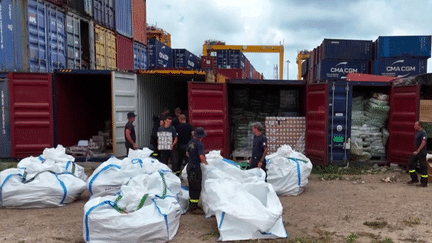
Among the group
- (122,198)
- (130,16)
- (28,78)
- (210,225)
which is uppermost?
(130,16)

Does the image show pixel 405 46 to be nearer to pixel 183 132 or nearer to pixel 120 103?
pixel 183 132

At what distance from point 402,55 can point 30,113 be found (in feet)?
47.6

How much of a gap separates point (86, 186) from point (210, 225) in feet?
8.96

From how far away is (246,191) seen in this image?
16.8 feet

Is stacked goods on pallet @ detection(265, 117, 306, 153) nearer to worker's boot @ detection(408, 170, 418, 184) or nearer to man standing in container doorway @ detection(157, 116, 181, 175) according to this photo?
worker's boot @ detection(408, 170, 418, 184)

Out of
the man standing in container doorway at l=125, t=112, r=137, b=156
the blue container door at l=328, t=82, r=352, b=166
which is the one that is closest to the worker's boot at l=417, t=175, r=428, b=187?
the blue container door at l=328, t=82, r=352, b=166

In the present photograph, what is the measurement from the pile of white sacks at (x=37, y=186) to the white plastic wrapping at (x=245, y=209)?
280cm

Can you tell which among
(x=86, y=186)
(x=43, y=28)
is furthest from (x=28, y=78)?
(x=86, y=186)

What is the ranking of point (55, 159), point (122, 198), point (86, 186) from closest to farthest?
point (122, 198)
point (86, 186)
point (55, 159)

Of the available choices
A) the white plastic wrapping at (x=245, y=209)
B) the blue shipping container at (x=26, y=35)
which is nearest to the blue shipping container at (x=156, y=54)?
the blue shipping container at (x=26, y=35)

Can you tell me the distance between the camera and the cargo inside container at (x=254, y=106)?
11156mm

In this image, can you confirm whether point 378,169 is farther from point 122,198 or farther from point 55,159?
point 55,159

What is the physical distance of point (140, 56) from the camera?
63.6 feet

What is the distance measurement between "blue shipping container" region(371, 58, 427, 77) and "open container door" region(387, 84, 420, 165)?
19.1 ft
